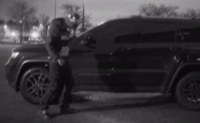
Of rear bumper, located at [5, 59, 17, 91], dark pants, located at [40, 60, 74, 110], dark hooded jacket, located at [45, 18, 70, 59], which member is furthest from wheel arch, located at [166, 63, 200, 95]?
rear bumper, located at [5, 59, 17, 91]

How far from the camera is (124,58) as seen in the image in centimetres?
525

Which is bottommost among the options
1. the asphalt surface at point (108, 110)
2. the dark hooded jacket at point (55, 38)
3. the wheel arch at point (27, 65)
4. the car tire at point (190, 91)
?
the asphalt surface at point (108, 110)

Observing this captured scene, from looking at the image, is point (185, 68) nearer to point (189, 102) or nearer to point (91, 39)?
point (189, 102)

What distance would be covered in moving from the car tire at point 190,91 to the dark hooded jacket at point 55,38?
2457 mm

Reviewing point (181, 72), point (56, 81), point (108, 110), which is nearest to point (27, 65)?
point (56, 81)

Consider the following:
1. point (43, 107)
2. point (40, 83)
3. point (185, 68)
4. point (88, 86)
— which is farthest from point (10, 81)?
point (185, 68)

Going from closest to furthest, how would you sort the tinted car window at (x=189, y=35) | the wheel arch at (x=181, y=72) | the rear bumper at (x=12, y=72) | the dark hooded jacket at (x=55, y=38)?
the dark hooded jacket at (x=55, y=38), the wheel arch at (x=181, y=72), the tinted car window at (x=189, y=35), the rear bumper at (x=12, y=72)

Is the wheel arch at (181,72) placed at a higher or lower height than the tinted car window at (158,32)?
lower

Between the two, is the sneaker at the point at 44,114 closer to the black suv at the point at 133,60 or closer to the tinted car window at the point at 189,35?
the black suv at the point at 133,60

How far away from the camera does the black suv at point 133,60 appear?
522cm

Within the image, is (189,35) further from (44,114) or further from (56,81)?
(44,114)

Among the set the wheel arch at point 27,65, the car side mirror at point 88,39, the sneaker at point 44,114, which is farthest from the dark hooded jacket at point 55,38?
the sneaker at point 44,114

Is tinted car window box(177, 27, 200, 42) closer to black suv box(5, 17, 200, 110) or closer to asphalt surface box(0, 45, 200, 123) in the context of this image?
black suv box(5, 17, 200, 110)

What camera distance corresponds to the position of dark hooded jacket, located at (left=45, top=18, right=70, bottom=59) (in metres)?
4.55
